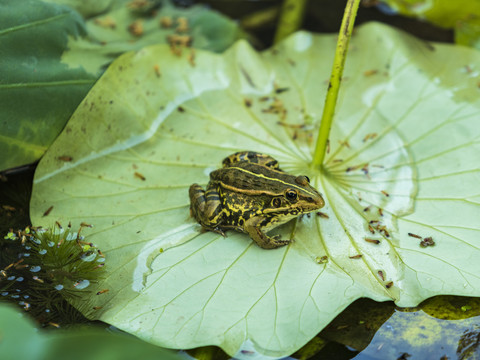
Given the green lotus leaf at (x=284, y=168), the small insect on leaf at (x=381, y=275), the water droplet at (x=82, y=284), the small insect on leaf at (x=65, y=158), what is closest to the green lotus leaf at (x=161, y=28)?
the green lotus leaf at (x=284, y=168)

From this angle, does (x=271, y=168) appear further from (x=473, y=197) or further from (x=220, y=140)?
(x=473, y=197)

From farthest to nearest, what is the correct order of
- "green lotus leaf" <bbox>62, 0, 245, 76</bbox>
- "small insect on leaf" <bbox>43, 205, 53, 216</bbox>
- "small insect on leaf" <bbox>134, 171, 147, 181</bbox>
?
1. "green lotus leaf" <bbox>62, 0, 245, 76</bbox>
2. "small insect on leaf" <bbox>134, 171, 147, 181</bbox>
3. "small insect on leaf" <bbox>43, 205, 53, 216</bbox>

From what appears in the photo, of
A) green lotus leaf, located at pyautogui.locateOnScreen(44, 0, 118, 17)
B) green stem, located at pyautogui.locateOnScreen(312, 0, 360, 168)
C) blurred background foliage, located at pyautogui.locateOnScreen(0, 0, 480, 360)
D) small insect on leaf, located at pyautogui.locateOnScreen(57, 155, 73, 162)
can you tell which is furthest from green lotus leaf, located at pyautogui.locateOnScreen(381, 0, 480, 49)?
small insect on leaf, located at pyautogui.locateOnScreen(57, 155, 73, 162)

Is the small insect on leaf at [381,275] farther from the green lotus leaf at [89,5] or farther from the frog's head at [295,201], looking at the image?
the green lotus leaf at [89,5]

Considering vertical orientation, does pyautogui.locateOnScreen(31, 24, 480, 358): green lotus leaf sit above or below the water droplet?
above

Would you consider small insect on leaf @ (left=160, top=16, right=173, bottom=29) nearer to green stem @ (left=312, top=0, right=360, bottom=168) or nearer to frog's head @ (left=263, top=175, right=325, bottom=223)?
green stem @ (left=312, top=0, right=360, bottom=168)

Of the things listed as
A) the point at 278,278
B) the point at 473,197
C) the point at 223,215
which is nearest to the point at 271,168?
the point at 223,215
